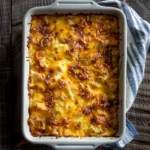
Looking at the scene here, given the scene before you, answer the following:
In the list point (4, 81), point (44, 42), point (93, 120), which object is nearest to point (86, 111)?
point (93, 120)

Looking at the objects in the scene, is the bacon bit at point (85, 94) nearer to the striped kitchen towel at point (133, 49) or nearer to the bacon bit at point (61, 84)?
the bacon bit at point (61, 84)

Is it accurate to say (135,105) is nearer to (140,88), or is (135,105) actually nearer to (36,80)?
(140,88)

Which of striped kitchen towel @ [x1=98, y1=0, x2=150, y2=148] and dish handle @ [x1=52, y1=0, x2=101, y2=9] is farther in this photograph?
striped kitchen towel @ [x1=98, y1=0, x2=150, y2=148]

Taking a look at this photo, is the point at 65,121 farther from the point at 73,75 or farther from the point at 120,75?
the point at 120,75

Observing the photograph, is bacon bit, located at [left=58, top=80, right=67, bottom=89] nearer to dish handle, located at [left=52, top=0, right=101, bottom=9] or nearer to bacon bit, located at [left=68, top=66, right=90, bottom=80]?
bacon bit, located at [left=68, top=66, right=90, bottom=80]

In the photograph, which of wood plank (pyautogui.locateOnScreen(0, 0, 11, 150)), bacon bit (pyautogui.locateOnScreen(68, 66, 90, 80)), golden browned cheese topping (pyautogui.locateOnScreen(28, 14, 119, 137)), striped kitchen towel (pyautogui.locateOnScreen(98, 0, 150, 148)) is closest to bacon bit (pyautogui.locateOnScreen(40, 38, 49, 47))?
golden browned cheese topping (pyautogui.locateOnScreen(28, 14, 119, 137))

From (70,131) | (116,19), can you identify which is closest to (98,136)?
(70,131)

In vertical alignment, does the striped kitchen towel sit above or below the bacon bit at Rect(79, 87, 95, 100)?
above
